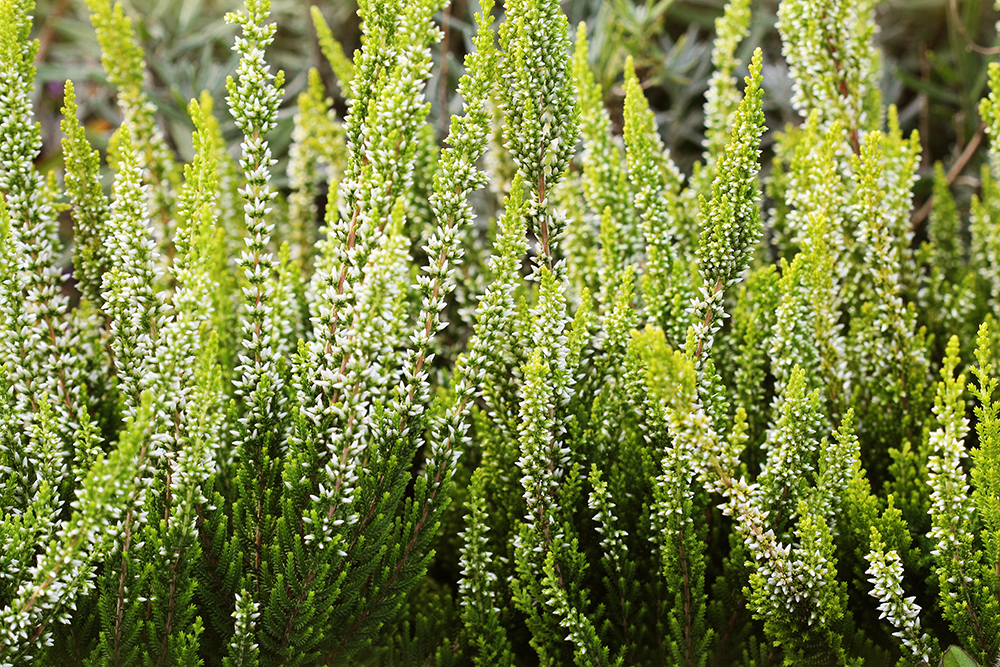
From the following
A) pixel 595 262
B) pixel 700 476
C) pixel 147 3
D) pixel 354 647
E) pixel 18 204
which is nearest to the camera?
pixel 700 476

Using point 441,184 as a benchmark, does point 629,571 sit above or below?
below

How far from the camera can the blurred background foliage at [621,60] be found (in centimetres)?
283

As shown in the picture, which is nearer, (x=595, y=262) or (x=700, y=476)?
(x=700, y=476)

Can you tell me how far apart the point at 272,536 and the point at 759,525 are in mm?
796

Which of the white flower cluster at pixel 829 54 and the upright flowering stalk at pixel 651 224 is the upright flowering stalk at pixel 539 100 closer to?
the upright flowering stalk at pixel 651 224

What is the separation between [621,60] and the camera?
9.46 feet

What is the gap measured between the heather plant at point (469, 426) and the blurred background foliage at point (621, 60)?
1.20 meters

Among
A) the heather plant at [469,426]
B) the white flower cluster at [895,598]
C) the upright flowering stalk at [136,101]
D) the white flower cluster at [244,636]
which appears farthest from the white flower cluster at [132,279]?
the white flower cluster at [895,598]

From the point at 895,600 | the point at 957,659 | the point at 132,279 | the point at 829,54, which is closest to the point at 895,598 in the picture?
the point at 895,600

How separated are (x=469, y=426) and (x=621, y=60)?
6.01 feet

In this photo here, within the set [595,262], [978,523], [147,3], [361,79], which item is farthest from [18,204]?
[147,3]

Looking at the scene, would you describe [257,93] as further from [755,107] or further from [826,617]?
[826,617]

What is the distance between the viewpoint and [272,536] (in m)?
1.41

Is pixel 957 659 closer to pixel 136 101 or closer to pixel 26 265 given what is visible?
pixel 26 265
